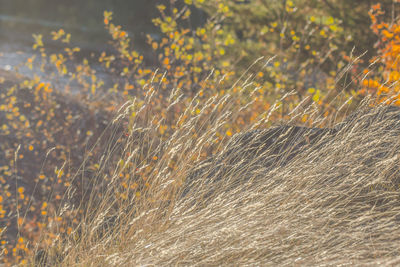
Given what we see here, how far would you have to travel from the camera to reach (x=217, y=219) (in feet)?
7.84

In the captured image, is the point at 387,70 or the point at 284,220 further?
the point at 387,70

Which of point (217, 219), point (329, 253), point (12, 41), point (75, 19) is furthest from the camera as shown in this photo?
point (75, 19)

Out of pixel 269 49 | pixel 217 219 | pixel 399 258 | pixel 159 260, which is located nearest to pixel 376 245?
pixel 399 258

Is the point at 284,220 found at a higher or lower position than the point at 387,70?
higher

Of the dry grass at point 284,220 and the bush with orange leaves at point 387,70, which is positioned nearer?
the dry grass at point 284,220

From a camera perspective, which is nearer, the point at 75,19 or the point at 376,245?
the point at 376,245

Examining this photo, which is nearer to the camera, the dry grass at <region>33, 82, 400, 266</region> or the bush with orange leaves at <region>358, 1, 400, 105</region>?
the dry grass at <region>33, 82, 400, 266</region>

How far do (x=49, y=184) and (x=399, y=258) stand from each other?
513cm

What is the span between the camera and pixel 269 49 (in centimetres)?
651

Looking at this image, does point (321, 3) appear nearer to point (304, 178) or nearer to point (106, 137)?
point (106, 137)

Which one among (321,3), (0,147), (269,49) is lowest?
(0,147)

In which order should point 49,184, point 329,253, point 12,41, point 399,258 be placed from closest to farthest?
1. point 399,258
2. point 329,253
3. point 49,184
4. point 12,41

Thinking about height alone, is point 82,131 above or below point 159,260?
below

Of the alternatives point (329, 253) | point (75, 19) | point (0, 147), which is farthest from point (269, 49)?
point (75, 19)
